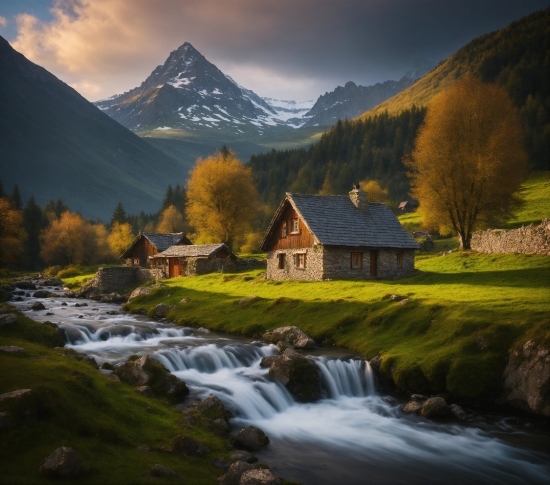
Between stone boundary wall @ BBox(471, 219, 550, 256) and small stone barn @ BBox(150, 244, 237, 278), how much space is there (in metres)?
32.5

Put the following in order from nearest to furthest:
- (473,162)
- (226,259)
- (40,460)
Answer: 1. (40,460)
2. (473,162)
3. (226,259)

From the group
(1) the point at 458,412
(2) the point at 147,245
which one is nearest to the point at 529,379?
(1) the point at 458,412

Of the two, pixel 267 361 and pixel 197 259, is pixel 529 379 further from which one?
pixel 197 259

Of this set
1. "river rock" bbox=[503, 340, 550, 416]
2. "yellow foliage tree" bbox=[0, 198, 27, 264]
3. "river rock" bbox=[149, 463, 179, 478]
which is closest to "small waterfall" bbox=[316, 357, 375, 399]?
"river rock" bbox=[503, 340, 550, 416]

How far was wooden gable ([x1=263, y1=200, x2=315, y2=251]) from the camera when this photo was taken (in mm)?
46750

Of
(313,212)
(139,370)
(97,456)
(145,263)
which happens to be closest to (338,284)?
(313,212)

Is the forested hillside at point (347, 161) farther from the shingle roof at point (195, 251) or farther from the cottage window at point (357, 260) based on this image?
the cottage window at point (357, 260)

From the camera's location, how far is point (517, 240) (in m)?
45.0

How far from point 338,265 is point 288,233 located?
7.46 meters

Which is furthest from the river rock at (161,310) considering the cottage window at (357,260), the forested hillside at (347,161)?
the forested hillside at (347,161)

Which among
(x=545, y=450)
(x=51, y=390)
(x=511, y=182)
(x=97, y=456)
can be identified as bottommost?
(x=545, y=450)

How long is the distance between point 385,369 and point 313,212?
26692 mm

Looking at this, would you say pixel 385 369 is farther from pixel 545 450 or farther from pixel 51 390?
pixel 51 390

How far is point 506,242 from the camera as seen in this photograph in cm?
4634
